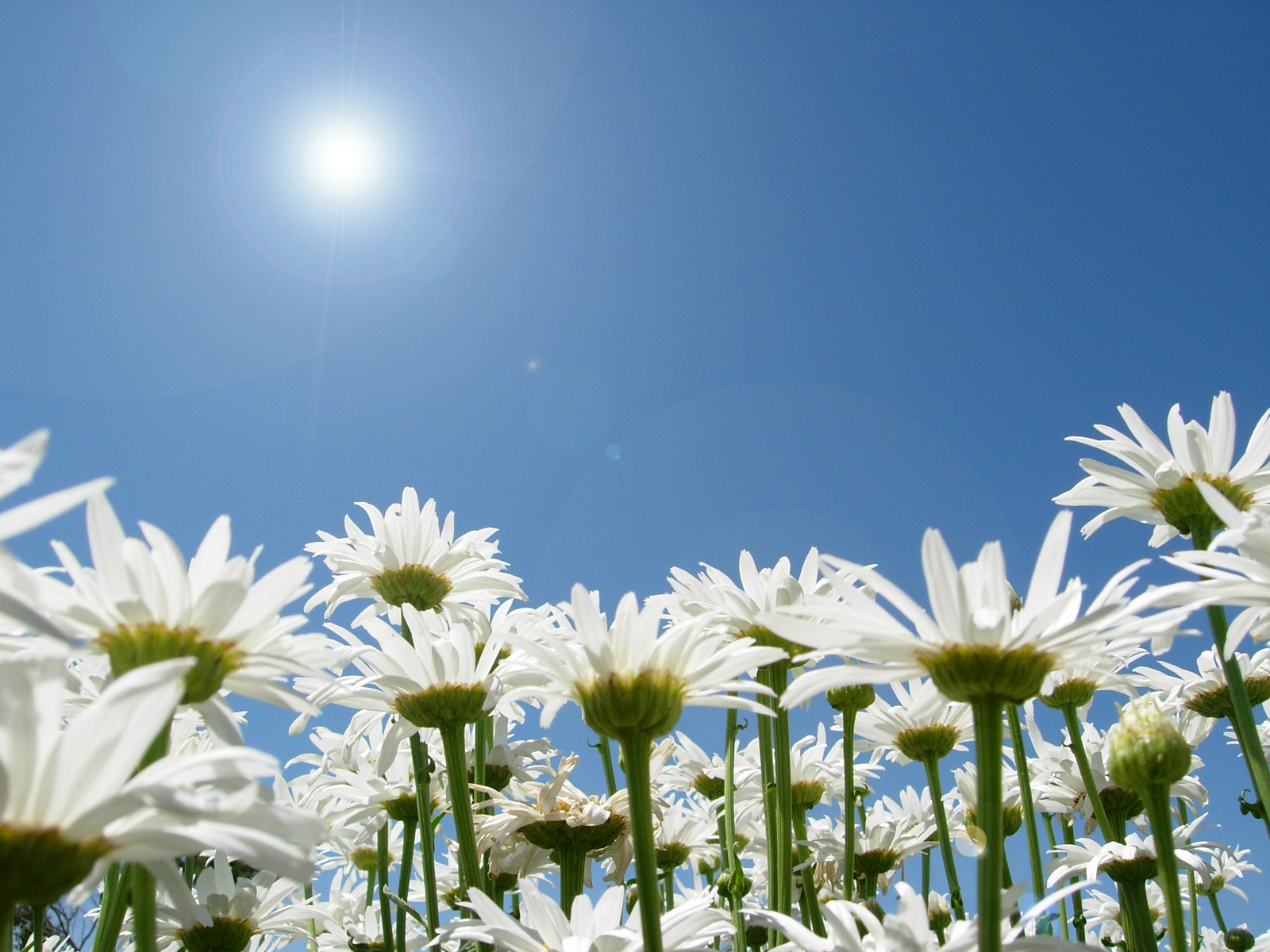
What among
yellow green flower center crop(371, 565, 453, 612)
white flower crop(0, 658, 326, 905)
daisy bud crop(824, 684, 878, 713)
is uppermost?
yellow green flower center crop(371, 565, 453, 612)

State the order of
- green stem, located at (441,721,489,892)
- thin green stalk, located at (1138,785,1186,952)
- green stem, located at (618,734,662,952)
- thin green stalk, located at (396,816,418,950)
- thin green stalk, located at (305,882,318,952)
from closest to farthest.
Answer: green stem, located at (618,734,662,952), thin green stalk, located at (1138,785,1186,952), green stem, located at (441,721,489,892), thin green stalk, located at (396,816,418,950), thin green stalk, located at (305,882,318,952)

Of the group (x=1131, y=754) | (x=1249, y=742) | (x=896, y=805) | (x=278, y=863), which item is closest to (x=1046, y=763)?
(x=896, y=805)

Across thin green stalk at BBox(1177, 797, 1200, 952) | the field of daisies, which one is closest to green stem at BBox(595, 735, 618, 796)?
the field of daisies

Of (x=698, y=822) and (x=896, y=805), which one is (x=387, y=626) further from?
(x=896, y=805)

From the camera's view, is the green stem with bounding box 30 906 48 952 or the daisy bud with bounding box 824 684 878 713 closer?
the green stem with bounding box 30 906 48 952

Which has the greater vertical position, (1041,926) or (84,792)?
(84,792)

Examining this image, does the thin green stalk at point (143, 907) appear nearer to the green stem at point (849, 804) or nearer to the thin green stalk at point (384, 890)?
the thin green stalk at point (384, 890)

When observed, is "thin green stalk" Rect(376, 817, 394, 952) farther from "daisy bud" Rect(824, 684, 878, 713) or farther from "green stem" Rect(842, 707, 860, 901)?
"daisy bud" Rect(824, 684, 878, 713)
